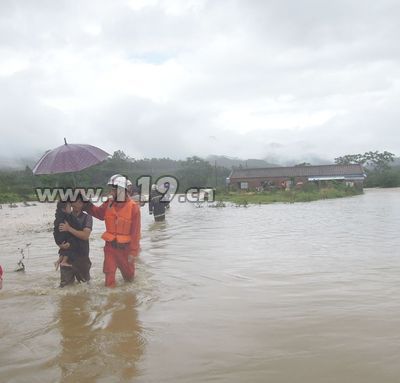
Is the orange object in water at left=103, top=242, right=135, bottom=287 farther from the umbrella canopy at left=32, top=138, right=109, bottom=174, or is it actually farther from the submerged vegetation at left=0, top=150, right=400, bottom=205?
the submerged vegetation at left=0, top=150, right=400, bottom=205

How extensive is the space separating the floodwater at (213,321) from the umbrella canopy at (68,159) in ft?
4.90

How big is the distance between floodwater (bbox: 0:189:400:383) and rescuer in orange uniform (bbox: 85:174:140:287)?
53cm

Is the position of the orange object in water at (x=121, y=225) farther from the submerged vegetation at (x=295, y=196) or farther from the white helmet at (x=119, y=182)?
the submerged vegetation at (x=295, y=196)

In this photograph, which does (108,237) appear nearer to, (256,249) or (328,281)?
(328,281)

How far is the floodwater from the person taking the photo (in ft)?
11.4

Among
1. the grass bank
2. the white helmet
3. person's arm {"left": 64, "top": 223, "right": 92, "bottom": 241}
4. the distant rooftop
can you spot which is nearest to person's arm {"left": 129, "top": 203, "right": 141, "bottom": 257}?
the white helmet

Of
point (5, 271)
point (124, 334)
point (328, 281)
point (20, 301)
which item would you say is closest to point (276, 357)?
point (124, 334)

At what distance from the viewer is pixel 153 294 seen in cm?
577

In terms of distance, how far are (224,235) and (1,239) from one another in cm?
596

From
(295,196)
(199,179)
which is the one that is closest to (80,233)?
(295,196)

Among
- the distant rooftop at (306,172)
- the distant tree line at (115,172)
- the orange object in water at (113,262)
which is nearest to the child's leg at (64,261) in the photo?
the orange object in water at (113,262)

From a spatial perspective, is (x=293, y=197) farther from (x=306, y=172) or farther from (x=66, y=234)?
(x=66, y=234)

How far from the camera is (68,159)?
17.5 feet

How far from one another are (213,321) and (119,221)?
5.27 ft
